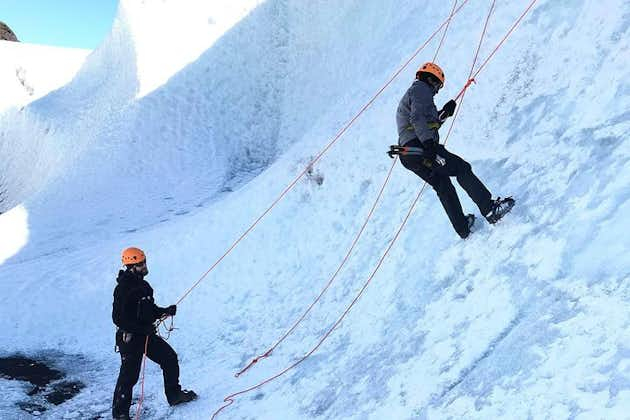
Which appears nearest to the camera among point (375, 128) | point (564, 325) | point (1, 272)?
point (564, 325)

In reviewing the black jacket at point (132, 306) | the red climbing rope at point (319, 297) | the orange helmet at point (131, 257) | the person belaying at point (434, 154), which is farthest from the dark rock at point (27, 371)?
the person belaying at point (434, 154)

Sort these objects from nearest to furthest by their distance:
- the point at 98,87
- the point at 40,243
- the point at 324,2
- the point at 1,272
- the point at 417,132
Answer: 1. the point at 417,132
2. the point at 1,272
3. the point at 40,243
4. the point at 324,2
5. the point at 98,87

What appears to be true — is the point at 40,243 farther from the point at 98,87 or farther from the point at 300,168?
the point at 98,87

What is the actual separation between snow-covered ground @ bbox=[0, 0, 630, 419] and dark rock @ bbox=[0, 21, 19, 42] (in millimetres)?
32275

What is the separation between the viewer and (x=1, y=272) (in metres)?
13.7

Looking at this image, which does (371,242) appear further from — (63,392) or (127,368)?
(63,392)

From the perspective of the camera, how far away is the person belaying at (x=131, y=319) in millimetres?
6938

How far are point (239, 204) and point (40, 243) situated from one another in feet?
26.3

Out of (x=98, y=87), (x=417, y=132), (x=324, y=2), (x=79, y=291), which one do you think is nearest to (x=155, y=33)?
(x=98, y=87)

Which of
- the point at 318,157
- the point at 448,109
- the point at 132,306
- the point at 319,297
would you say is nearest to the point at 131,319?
the point at 132,306

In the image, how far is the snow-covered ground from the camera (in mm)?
4645

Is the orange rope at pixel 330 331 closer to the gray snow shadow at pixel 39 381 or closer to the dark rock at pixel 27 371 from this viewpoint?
the gray snow shadow at pixel 39 381

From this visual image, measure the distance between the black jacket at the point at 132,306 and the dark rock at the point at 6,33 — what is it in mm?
48573

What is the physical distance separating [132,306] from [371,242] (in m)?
3.89
